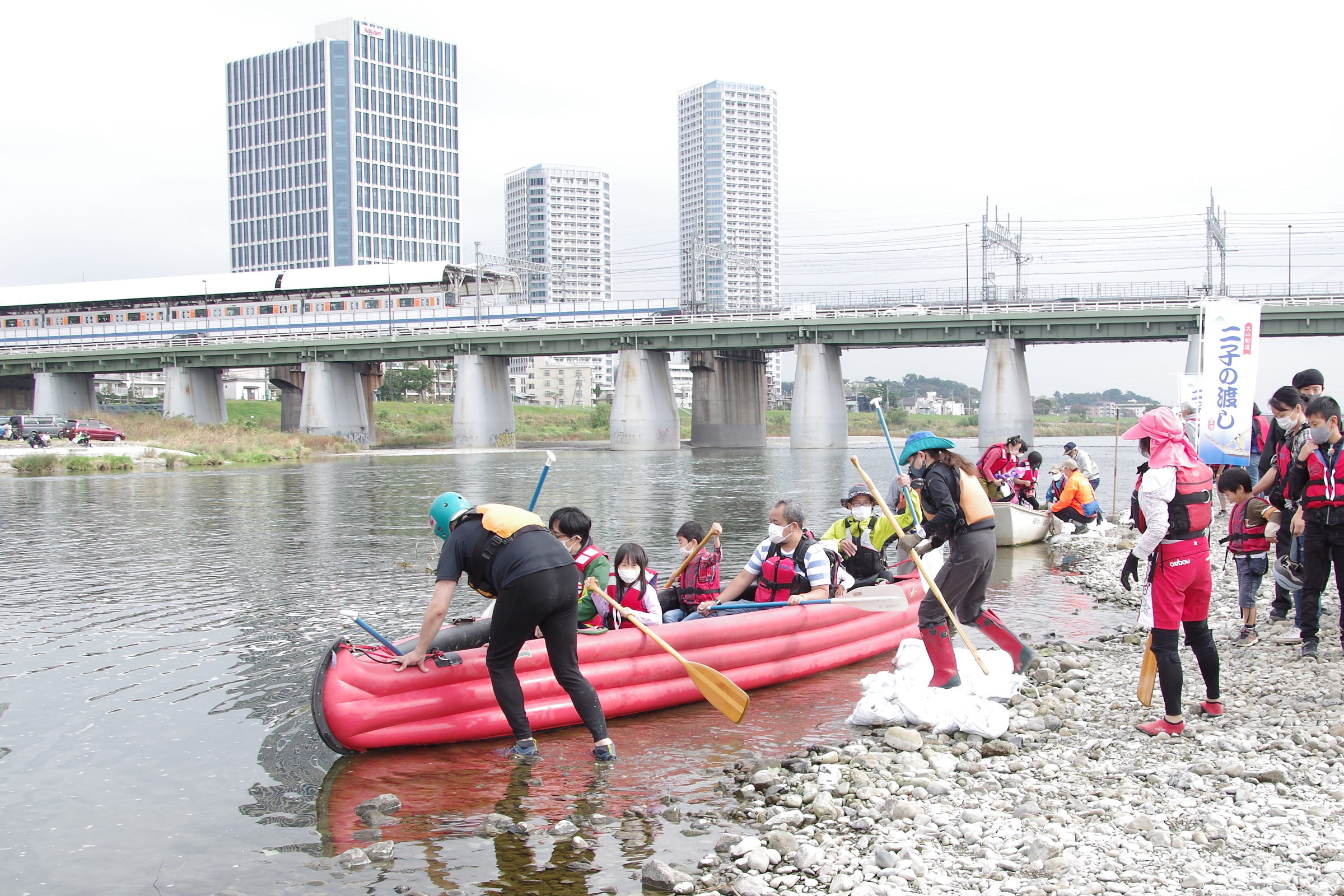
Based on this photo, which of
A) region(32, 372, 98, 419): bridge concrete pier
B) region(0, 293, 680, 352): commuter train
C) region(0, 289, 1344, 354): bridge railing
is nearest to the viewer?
region(0, 289, 1344, 354): bridge railing

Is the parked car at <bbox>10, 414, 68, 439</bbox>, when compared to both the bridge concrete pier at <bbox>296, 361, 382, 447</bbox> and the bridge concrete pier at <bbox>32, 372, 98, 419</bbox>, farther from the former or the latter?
the bridge concrete pier at <bbox>296, 361, 382, 447</bbox>

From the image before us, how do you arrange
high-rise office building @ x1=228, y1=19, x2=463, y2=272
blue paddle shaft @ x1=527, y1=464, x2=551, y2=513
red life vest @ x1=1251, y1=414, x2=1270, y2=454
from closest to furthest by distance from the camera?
blue paddle shaft @ x1=527, y1=464, x2=551, y2=513
red life vest @ x1=1251, y1=414, x2=1270, y2=454
high-rise office building @ x1=228, y1=19, x2=463, y2=272

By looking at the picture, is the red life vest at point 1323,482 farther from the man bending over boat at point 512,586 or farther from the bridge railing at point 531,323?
the bridge railing at point 531,323

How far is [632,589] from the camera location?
809 cm

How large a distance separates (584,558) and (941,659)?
2728 mm

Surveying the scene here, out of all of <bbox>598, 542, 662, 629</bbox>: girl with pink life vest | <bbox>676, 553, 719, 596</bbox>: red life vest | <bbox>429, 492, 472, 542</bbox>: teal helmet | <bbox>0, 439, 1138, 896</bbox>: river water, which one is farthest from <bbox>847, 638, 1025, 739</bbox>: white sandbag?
<bbox>429, 492, 472, 542</bbox>: teal helmet

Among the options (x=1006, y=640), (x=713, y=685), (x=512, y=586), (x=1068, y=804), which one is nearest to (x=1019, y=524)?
(x=1006, y=640)

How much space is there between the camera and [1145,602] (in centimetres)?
626

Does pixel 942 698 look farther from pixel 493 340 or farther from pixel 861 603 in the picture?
pixel 493 340

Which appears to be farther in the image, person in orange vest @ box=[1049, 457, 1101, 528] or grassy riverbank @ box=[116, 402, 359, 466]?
grassy riverbank @ box=[116, 402, 359, 466]

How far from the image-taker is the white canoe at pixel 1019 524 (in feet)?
55.5

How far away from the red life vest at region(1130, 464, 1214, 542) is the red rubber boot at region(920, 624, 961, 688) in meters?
1.67

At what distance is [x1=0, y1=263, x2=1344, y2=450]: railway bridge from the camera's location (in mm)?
60438

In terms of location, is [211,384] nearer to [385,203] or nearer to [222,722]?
[222,722]
